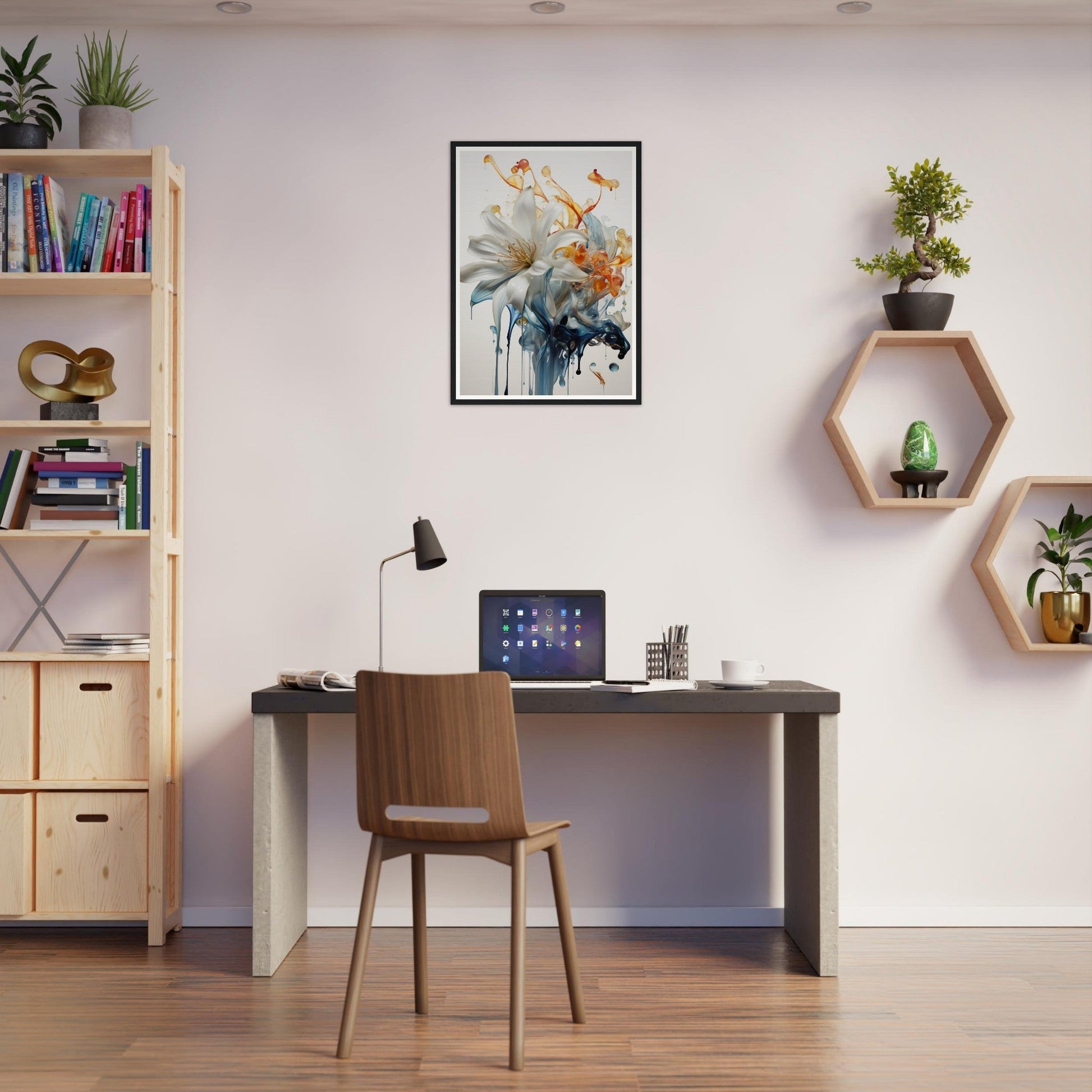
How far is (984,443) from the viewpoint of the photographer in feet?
11.8

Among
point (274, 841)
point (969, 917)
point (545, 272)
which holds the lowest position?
point (969, 917)

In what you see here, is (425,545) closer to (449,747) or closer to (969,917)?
(449,747)

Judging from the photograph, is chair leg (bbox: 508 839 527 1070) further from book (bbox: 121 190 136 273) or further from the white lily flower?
book (bbox: 121 190 136 273)

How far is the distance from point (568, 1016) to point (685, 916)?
3.11 feet

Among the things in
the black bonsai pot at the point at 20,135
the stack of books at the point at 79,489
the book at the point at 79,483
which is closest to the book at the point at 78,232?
the black bonsai pot at the point at 20,135

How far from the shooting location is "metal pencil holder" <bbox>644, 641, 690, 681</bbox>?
10.7ft

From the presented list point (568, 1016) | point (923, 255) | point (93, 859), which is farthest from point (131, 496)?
point (923, 255)

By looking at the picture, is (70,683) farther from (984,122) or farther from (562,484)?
(984,122)

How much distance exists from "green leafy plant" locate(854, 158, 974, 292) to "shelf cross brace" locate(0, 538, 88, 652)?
270 cm

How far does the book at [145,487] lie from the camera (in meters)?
3.45

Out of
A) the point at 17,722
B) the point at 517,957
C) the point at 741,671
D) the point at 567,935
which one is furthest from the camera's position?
the point at 17,722

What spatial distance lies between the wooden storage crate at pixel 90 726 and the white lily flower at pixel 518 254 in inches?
65.3

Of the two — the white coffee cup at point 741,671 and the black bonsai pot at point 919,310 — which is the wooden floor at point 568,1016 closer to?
the white coffee cup at point 741,671

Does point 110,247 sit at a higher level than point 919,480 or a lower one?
higher
